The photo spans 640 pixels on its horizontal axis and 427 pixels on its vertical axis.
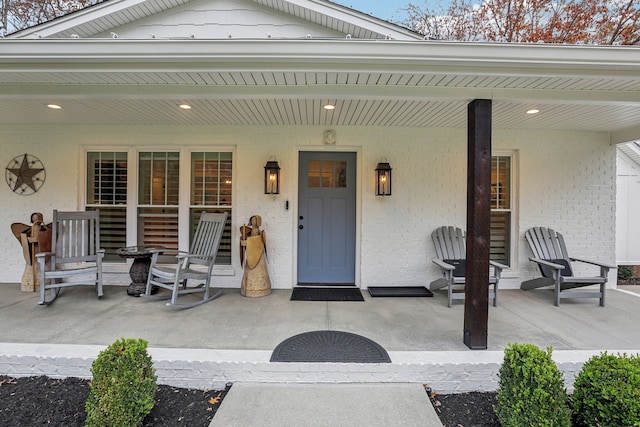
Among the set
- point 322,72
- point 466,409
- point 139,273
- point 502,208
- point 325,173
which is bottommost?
point 466,409

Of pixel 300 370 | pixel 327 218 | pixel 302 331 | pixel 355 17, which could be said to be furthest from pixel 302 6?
pixel 300 370

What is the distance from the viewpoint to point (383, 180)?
441 cm

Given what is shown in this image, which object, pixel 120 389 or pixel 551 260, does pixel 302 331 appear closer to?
pixel 120 389

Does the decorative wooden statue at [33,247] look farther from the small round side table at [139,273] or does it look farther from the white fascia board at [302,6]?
the white fascia board at [302,6]

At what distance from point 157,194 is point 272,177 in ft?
5.94

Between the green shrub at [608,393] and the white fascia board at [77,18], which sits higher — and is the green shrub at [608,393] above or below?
below

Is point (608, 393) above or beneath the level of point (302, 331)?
above

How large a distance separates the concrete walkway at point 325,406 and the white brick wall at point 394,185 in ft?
7.35

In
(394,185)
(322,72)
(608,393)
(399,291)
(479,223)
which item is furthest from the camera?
(394,185)

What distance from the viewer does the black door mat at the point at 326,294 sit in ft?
13.1

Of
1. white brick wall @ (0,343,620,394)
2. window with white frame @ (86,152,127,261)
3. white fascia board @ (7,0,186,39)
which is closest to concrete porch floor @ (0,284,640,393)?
white brick wall @ (0,343,620,394)

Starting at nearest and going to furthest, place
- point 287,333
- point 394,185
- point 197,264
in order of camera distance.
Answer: point 287,333, point 197,264, point 394,185

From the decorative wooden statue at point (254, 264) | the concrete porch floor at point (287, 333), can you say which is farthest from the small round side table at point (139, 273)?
the decorative wooden statue at point (254, 264)

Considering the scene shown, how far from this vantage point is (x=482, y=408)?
2.14m
